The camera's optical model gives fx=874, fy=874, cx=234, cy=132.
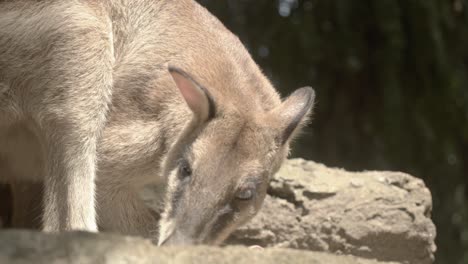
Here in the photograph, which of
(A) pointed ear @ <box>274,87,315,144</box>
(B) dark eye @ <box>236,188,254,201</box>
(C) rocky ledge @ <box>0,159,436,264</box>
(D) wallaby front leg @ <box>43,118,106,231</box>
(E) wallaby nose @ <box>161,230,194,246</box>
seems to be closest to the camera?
(E) wallaby nose @ <box>161,230,194,246</box>

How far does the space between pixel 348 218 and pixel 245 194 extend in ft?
5.29

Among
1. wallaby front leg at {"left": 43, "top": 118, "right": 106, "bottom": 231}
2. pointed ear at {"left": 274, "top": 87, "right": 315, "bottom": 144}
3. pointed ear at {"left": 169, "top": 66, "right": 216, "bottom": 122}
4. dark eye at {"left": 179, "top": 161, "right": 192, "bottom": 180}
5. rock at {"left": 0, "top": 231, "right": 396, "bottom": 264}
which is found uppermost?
rock at {"left": 0, "top": 231, "right": 396, "bottom": 264}

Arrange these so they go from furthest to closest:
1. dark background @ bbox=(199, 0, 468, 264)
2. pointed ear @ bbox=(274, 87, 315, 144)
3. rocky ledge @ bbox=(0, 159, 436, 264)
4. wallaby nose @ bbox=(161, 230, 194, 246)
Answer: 1. dark background @ bbox=(199, 0, 468, 264)
2. rocky ledge @ bbox=(0, 159, 436, 264)
3. pointed ear @ bbox=(274, 87, 315, 144)
4. wallaby nose @ bbox=(161, 230, 194, 246)

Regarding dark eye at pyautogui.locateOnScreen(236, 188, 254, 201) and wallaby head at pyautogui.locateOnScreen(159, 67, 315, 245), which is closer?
wallaby head at pyautogui.locateOnScreen(159, 67, 315, 245)

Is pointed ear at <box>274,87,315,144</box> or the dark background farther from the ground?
pointed ear at <box>274,87,315,144</box>

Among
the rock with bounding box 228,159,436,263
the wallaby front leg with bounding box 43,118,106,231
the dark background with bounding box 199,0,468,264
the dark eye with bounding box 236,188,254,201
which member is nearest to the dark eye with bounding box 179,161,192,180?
the dark eye with bounding box 236,188,254,201

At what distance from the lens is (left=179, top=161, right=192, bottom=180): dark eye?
19.0 feet

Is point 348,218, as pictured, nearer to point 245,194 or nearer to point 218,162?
point 245,194

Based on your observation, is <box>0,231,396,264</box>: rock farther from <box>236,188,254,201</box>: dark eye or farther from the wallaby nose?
<box>236,188,254,201</box>: dark eye

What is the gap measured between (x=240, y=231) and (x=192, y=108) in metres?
1.57

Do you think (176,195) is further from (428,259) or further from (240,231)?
(428,259)

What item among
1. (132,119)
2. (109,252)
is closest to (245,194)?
(132,119)

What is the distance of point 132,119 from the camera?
6.39m

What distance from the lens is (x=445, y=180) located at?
1043 centimetres
